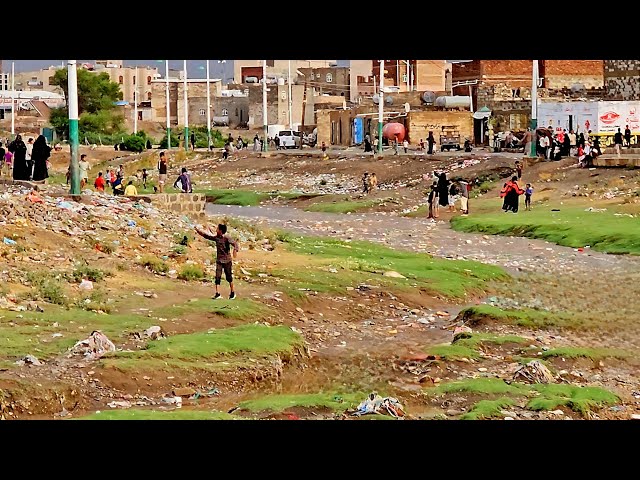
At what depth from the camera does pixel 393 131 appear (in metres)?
54.5

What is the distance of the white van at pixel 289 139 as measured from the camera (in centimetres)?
5869

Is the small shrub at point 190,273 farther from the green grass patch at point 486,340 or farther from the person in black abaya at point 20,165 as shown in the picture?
the person in black abaya at point 20,165

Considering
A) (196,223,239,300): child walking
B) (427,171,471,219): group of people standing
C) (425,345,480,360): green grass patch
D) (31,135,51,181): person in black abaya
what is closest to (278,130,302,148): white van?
(427,171,471,219): group of people standing

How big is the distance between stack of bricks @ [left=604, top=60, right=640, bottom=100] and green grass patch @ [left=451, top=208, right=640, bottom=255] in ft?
58.5

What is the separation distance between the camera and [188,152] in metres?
54.8

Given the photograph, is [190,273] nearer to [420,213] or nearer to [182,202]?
[182,202]

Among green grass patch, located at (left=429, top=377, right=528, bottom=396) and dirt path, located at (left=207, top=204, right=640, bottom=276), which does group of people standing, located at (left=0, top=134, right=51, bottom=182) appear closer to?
dirt path, located at (left=207, top=204, right=640, bottom=276)

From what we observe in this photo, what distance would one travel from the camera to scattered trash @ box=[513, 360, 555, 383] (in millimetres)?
13539

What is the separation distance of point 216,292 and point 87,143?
51.3 m

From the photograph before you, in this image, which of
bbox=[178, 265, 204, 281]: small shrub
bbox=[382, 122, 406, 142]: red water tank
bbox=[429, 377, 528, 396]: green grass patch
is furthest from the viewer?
bbox=[382, 122, 406, 142]: red water tank
